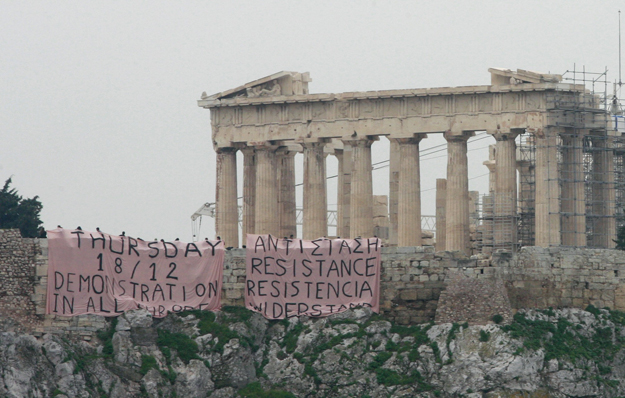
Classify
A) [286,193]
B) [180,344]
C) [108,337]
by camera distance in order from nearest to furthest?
[108,337] → [180,344] → [286,193]

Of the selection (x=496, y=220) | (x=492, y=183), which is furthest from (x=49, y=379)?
(x=492, y=183)

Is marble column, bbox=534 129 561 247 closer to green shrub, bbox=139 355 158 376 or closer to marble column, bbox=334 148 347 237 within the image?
marble column, bbox=334 148 347 237

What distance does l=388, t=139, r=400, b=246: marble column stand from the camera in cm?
10188

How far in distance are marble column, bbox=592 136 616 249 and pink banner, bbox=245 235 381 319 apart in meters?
24.5

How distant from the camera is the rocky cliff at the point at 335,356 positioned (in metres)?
70.8

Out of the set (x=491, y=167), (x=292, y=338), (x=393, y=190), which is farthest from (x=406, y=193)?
(x=292, y=338)

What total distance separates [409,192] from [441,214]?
12.3ft

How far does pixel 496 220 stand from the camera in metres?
96.6

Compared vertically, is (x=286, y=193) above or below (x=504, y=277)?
above

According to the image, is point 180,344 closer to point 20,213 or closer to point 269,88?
point 20,213

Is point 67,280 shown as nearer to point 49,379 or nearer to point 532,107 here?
point 49,379

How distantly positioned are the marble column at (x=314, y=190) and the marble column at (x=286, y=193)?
7.71 feet

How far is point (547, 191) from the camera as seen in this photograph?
95438mm

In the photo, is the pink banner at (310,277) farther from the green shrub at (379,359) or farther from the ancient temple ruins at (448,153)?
the ancient temple ruins at (448,153)
